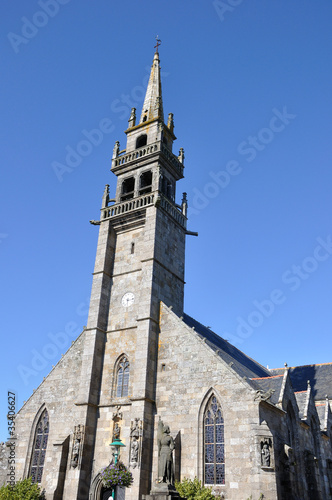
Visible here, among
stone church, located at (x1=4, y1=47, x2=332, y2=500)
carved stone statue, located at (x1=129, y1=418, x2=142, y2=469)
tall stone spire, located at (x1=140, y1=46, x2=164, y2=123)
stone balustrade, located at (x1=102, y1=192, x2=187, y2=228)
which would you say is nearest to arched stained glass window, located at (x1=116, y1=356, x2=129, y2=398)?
stone church, located at (x1=4, y1=47, x2=332, y2=500)

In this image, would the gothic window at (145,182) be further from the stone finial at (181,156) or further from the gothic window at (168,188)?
the stone finial at (181,156)

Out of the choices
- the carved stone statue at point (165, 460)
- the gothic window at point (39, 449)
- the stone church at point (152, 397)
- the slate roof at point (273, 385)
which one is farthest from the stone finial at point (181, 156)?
the carved stone statue at point (165, 460)

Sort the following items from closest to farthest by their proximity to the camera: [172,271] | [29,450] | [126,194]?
[29,450] < [172,271] < [126,194]

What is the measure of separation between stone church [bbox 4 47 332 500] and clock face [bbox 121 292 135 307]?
6 centimetres

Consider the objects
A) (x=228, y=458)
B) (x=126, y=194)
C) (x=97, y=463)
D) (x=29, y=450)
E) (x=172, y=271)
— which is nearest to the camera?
(x=228, y=458)

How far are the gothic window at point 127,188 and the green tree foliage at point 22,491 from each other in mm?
16935

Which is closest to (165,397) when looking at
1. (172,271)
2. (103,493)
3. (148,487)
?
(148,487)

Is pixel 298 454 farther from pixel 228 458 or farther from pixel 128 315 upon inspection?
pixel 128 315

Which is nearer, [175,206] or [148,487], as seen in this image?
[148,487]

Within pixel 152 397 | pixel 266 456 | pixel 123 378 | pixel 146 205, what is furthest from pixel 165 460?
pixel 146 205

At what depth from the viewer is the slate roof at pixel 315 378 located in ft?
105

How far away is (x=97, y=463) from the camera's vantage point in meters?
21.8

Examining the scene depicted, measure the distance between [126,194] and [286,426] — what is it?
16.3 metres

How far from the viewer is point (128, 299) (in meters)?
25.3
